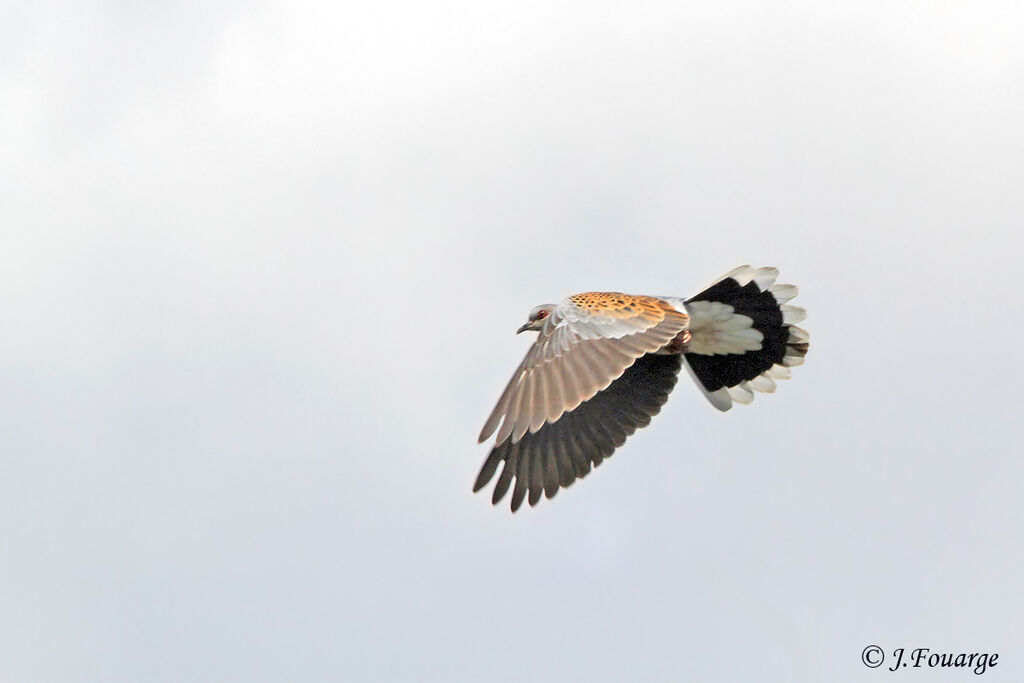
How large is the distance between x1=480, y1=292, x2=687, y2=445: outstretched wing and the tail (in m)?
0.97

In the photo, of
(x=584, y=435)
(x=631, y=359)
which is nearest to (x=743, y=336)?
(x=584, y=435)

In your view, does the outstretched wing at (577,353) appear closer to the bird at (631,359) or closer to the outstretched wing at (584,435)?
the bird at (631,359)

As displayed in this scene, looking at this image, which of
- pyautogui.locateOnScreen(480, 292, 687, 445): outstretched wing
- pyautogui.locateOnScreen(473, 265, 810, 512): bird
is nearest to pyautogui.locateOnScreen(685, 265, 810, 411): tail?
pyautogui.locateOnScreen(473, 265, 810, 512): bird

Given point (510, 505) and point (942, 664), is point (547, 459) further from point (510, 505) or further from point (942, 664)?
point (942, 664)

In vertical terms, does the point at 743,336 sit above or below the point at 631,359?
above

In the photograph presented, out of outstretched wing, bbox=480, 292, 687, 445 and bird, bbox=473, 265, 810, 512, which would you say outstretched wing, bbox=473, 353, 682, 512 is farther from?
outstretched wing, bbox=480, 292, 687, 445

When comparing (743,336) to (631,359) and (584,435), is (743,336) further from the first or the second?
(631,359)

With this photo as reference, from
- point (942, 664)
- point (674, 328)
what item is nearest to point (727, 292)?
point (674, 328)

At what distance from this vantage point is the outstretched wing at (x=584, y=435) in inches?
549

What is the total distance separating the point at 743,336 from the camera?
14695 mm

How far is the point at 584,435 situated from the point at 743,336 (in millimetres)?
1968

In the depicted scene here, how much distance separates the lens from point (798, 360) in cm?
1486

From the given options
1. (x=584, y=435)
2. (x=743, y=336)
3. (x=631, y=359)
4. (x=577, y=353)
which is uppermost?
(x=743, y=336)

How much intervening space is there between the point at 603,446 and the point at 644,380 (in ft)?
2.72
